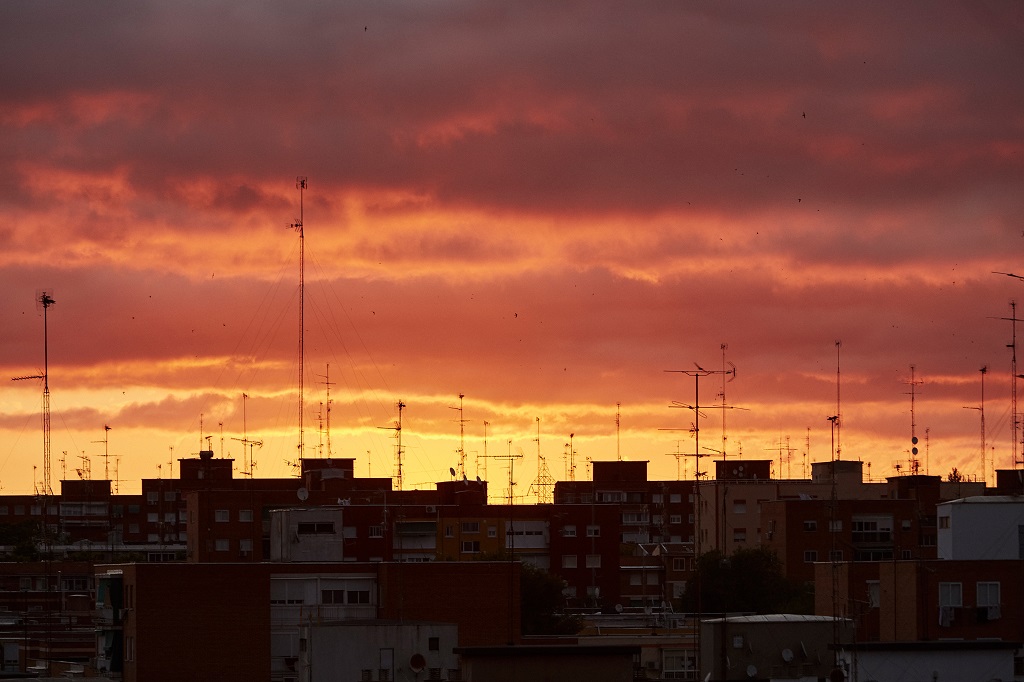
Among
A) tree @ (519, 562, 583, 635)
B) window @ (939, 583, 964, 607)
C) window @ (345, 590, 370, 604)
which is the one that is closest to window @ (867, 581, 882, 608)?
window @ (939, 583, 964, 607)

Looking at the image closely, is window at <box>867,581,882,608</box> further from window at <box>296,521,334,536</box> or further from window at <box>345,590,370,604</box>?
window at <box>296,521,334,536</box>

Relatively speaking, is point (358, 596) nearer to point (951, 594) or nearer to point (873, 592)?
point (873, 592)

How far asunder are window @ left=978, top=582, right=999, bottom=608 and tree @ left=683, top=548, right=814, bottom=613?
29.3 m

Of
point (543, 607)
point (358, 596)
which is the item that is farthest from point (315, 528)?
point (358, 596)

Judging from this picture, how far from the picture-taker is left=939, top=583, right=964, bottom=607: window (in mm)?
55625

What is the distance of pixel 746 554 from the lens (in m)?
90.9

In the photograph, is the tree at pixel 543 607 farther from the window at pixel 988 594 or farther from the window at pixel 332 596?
the window at pixel 988 594

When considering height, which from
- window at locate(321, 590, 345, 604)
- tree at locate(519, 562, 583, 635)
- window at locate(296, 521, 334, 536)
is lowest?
tree at locate(519, 562, 583, 635)

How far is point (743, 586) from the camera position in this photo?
292ft

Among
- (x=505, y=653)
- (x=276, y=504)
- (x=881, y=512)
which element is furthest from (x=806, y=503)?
(x=505, y=653)

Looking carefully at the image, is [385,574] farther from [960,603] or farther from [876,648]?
[876,648]

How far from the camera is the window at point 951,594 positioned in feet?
182

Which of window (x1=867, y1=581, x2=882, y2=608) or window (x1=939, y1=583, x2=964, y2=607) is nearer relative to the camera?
window (x1=939, y1=583, x2=964, y2=607)

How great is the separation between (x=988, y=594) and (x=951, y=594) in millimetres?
1343
